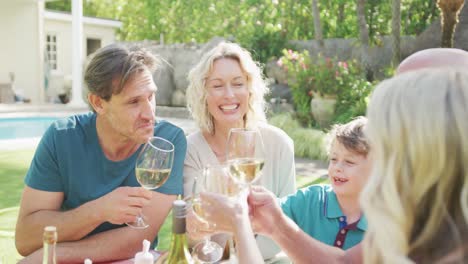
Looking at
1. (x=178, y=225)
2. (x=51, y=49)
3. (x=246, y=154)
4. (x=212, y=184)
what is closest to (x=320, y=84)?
(x=246, y=154)

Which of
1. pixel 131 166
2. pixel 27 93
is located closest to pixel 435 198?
pixel 131 166

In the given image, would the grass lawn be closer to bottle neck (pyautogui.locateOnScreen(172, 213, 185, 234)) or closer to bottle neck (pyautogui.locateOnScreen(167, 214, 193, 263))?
bottle neck (pyautogui.locateOnScreen(167, 214, 193, 263))

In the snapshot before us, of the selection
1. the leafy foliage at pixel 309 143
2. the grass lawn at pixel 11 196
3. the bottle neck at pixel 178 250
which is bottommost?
the grass lawn at pixel 11 196

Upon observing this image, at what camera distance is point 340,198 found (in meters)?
2.58

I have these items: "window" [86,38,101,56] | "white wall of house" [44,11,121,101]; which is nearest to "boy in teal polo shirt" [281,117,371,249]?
"white wall of house" [44,11,121,101]

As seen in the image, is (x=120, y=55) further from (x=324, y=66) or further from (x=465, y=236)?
(x=324, y=66)

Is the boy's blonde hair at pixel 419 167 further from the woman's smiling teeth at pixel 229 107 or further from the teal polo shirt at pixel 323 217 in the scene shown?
the woman's smiling teeth at pixel 229 107

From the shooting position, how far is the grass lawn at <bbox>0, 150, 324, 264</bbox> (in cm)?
480

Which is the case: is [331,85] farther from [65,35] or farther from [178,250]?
[65,35]

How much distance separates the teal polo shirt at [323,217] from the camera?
2.51 m

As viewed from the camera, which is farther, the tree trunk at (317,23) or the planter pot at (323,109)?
the tree trunk at (317,23)

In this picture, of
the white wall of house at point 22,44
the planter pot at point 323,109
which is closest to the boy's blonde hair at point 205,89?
the planter pot at point 323,109

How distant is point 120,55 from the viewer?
250 centimetres

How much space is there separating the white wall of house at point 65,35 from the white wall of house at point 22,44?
100cm
